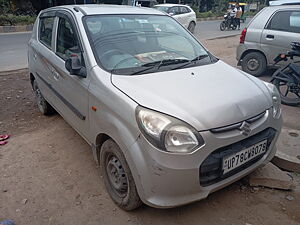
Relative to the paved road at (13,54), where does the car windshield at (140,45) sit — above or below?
above

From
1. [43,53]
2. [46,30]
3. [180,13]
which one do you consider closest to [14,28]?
[180,13]

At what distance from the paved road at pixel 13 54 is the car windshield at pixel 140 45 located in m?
5.61

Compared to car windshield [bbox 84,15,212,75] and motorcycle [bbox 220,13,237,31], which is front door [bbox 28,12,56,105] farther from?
motorcycle [bbox 220,13,237,31]

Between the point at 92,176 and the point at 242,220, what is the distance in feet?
5.16

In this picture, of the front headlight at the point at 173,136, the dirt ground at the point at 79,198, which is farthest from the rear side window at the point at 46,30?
the front headlight at the point at 173,136

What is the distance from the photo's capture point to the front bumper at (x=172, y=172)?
75.7 inches

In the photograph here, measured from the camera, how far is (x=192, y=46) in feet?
10.6

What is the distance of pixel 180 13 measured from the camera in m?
15.4

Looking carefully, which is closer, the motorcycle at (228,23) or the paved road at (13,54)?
the paved road at (13,54)

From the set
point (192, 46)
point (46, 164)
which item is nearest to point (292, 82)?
point (192, 46)

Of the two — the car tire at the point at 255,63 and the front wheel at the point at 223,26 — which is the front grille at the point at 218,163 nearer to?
the car tire at the point at 255,63

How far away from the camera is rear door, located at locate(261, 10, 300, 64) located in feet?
19.1

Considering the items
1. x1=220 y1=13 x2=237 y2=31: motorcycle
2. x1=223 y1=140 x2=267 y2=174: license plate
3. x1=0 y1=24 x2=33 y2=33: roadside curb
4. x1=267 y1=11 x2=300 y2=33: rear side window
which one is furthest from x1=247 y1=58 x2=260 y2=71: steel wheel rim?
x1=0 y1=24 x2=33 y2=33: roadside curb

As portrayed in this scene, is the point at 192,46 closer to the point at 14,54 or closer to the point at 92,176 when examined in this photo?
the point at 92,176
